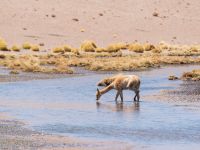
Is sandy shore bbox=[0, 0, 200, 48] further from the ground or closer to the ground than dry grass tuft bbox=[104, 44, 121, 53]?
further from the ground

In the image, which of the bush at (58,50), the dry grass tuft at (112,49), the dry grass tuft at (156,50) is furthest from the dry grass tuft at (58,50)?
the dry grass tuft at (156,50)

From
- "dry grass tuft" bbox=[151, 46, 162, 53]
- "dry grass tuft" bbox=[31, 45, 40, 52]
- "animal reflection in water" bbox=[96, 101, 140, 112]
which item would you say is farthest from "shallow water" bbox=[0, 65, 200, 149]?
"dry grass tuft" bbox=[151, 46, 162, 53]

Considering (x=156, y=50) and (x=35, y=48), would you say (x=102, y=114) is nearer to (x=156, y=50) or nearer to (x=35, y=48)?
(x=35, y=48)

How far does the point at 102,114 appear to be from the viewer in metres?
20.0

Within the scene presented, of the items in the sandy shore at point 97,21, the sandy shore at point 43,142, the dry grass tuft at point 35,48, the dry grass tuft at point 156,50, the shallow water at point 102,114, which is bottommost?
the sandy shore at point 43,142

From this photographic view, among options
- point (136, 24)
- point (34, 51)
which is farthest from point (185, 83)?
point (136, 24)

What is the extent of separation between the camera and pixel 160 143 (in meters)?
15.2

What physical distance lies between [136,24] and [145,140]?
60.3 metres

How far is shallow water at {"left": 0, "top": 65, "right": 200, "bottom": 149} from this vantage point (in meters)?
16.2

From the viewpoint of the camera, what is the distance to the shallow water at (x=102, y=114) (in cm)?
1617

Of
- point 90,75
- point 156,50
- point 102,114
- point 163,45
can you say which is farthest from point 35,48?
point 102,114

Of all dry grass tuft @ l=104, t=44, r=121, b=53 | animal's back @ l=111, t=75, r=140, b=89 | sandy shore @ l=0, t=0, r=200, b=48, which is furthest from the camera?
sandy shore @ l=0, t=0, r=200, b=48

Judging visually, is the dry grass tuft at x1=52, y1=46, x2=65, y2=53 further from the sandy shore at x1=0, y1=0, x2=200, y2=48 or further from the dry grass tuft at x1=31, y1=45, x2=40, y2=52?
the sandy shore at x1=0, y1=0, x2=200, y2=48

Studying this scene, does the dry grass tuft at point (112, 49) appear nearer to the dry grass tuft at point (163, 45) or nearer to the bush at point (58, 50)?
the bush at point (58, 50)
